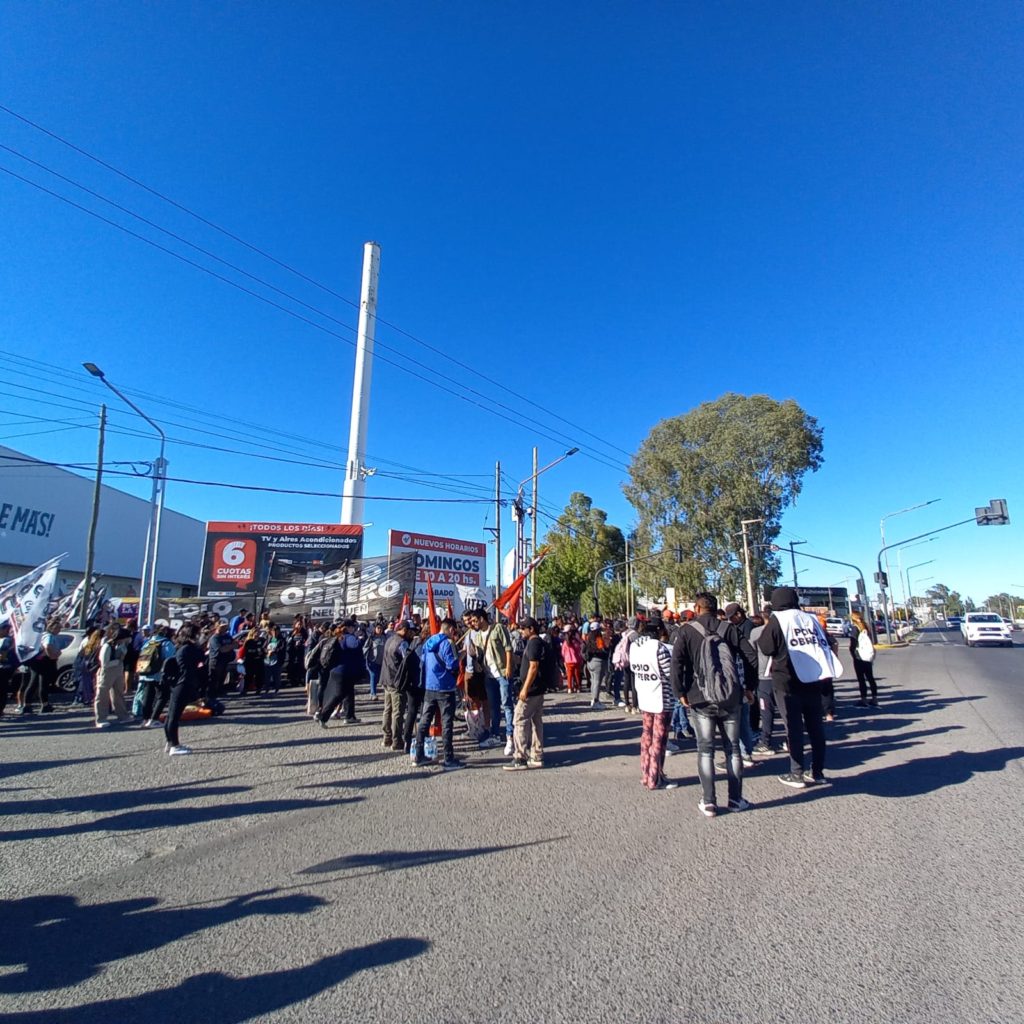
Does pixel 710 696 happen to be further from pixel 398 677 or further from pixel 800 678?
pixel 398 677

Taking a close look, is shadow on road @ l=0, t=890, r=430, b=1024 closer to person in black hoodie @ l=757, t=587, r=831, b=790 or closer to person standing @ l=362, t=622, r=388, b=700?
person in black hoodie @ l=757, t=587, r=831, b=790

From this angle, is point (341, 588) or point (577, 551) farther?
point (577, 551)

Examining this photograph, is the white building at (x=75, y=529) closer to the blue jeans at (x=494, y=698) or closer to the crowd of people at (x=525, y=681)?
the crowd of people at (x=525, y=681)

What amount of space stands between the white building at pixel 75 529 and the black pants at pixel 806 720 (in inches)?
1139

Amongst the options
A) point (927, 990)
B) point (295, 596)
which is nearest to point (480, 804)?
point (927, 990)

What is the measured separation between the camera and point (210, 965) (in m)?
3.05

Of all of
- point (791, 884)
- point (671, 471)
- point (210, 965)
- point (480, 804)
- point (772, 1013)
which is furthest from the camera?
point (671, 471)

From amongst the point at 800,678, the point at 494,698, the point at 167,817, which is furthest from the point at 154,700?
the point at 800,678

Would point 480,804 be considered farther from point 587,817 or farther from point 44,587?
point 44,587

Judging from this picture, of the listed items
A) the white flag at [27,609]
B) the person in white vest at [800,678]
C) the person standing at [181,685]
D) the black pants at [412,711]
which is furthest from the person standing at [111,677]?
the person in white vest at [800,678]

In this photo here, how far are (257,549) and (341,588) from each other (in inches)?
198

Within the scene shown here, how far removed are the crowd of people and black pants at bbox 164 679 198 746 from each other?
0.02 m

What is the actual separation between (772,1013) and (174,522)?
56024 mm

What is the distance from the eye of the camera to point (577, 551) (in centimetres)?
5509
